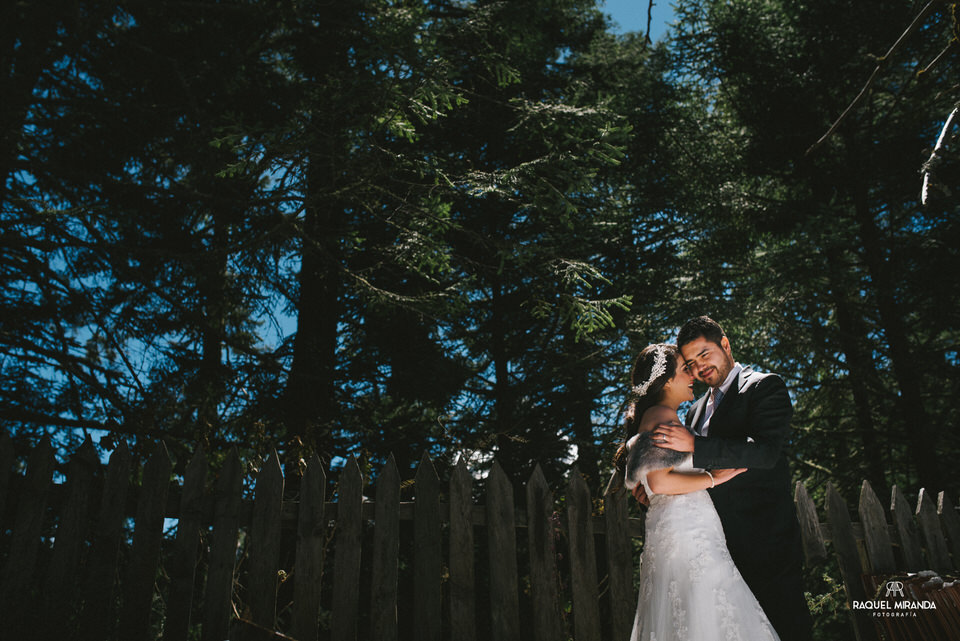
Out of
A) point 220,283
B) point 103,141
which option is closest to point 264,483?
point 220,283

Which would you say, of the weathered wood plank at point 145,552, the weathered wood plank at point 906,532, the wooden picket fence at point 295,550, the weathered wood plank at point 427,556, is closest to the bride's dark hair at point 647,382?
the wooden picket fence at point 295,550

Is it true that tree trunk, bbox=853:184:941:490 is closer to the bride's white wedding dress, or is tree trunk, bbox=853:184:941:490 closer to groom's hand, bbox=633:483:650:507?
groom's hand, bbox=633:483:650:507

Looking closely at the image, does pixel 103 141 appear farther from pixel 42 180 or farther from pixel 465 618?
pixel 465 618

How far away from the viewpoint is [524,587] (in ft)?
25.3

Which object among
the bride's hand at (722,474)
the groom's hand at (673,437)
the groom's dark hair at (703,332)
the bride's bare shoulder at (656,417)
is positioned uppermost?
the groom's dark hair at (703,332)

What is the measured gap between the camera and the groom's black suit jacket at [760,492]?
108 inches

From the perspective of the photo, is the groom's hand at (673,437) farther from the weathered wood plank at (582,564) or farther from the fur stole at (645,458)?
the weathered wood plank at (582,564)

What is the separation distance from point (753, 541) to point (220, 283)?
18.3ft

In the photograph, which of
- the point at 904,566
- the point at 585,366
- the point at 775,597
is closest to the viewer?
the point at 775,597

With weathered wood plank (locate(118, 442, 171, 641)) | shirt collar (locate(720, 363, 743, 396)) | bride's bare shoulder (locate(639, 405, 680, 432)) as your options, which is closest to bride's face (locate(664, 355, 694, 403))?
bride's bare shoulder (locate(639, 405, 680, 432))

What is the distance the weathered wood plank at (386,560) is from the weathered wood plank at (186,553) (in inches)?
41.4

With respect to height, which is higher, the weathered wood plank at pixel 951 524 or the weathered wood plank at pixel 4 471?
the weathered wood plank at pixel 4 471

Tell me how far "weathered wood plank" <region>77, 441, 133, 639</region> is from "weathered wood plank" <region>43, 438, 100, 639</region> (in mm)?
81

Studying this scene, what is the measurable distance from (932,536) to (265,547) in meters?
4.69
